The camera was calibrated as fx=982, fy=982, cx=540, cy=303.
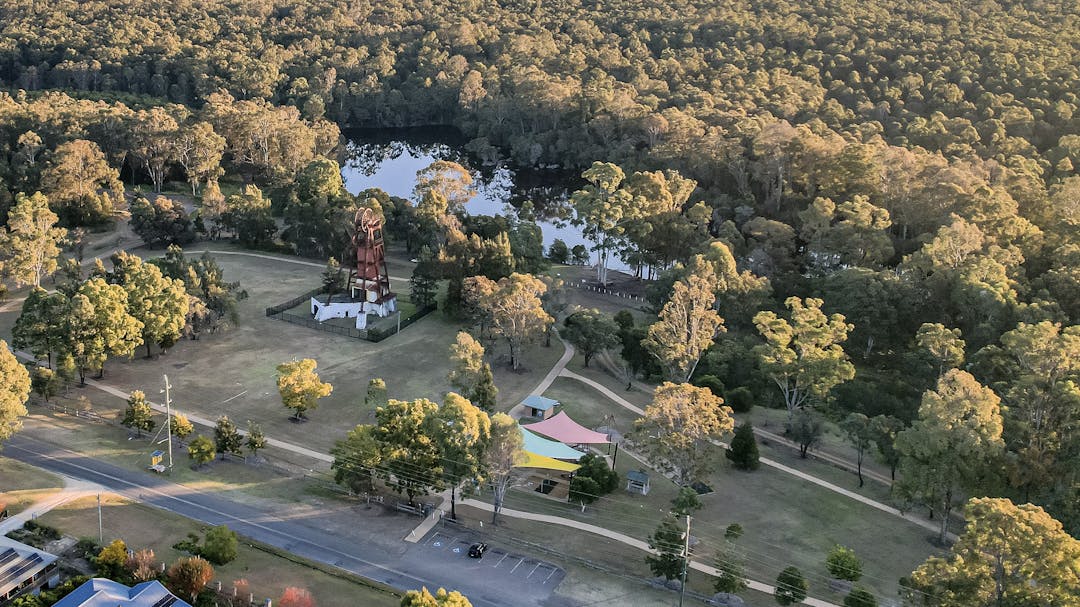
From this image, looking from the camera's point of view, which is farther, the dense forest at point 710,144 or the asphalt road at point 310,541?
the dense forest at point 710,144

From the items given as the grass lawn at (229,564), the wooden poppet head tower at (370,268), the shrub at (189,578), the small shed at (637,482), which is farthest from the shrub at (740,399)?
the shrub at (189,578)

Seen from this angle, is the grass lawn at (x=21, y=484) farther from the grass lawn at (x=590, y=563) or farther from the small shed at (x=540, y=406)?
the small shed at (x=540, y=406)

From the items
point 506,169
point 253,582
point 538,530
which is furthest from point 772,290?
point 506,169

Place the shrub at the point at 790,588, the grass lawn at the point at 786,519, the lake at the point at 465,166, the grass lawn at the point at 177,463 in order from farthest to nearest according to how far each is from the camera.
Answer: the lake at the point at 465,166
the grass lawn at the point at 177,463
the grass lawn at the point at 786,519
the shrub at the point at 790,588

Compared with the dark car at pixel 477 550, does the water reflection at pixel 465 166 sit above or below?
above

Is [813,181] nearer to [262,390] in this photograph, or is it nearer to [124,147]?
[262,390]

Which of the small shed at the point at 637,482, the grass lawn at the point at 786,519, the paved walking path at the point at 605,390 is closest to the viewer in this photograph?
the grass lawn at the point at 786,519

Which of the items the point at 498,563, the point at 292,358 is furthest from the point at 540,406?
the point at 292,358
